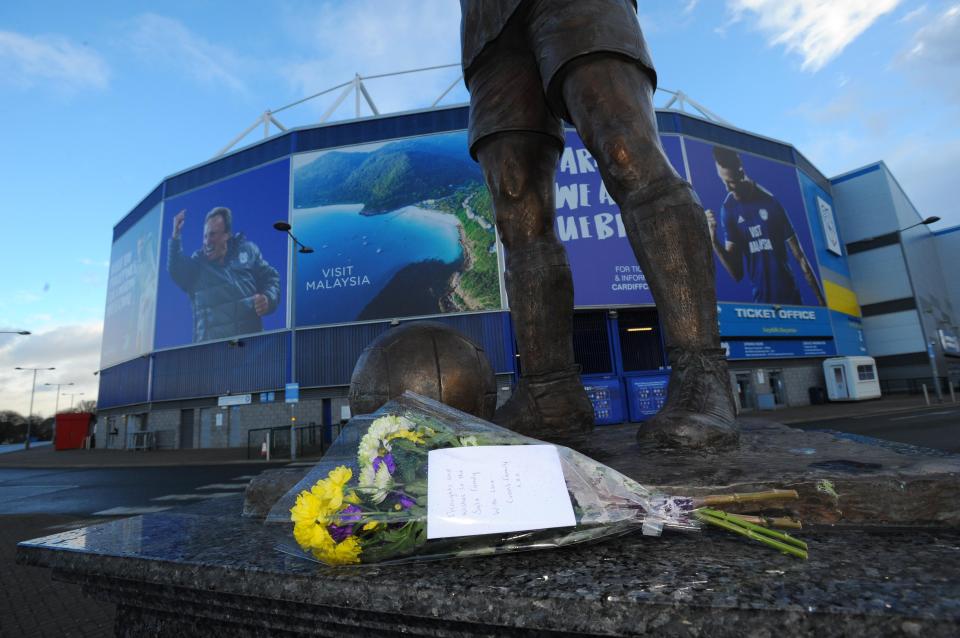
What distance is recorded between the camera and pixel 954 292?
4059 centimetres

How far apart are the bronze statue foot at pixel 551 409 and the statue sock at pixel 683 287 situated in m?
0.68

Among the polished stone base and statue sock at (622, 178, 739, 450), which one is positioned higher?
statue sock at (622, 178, 739, 450)

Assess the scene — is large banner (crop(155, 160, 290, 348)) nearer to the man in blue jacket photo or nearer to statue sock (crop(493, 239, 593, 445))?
the man in blue jacket photo

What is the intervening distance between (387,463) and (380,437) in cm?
11

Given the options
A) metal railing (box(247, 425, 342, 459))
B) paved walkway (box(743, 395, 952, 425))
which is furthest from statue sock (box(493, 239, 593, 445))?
paved walkway (box(743, 395, 952, 425))

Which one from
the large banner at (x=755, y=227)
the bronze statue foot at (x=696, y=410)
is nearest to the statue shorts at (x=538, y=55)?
the bronze statue foot at (x=696, y=410)

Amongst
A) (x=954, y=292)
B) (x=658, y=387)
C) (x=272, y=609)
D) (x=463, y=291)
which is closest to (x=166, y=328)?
(x=463, y=291)

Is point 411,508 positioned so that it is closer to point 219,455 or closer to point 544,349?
point 544,349

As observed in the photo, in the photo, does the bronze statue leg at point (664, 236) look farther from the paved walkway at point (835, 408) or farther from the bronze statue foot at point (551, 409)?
the paved walkway at point (835, 408)

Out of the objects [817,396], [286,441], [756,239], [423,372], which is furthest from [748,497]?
[817,396]

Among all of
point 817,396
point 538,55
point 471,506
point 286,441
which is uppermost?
point 538,55

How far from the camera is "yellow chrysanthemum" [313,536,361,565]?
0.95 m

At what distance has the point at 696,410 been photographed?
1652 millimetres

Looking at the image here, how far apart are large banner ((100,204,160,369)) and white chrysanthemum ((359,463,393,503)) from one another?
98.0ft
